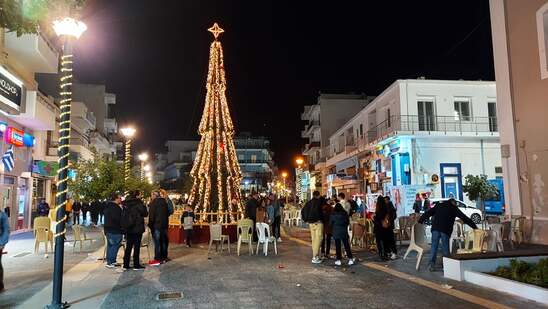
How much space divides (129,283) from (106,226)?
2376 mm

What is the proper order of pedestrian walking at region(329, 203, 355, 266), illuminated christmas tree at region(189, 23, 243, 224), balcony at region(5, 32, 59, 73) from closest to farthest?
pedestrian walking at region(329, 203, 355, 266) < illuminated christmas tree at region(189, 23, 243, 224) < balcony at region(5, 32, 59, 73)

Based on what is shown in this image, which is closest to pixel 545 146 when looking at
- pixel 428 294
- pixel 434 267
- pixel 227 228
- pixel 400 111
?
pixel 434 267

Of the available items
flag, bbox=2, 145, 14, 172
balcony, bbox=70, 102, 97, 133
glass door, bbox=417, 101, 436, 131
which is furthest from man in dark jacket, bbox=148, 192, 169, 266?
balcony, bbox=70, 102, 97, 133

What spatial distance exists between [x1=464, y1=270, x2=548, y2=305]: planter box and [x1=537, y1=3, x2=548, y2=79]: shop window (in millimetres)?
8151

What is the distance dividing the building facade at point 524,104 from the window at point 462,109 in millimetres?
13433

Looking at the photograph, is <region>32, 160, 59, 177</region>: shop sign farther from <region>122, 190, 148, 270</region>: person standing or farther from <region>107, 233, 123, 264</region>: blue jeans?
<region>122, 190, 148, 270</region>: person standing

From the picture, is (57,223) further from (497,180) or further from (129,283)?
(497,180)

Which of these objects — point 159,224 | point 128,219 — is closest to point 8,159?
point 159,224

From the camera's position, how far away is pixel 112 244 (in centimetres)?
1108

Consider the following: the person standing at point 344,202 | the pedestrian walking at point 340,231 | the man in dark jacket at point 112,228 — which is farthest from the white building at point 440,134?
the man in dark jacket at point 112,228

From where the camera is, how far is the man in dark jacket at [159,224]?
11859 mm

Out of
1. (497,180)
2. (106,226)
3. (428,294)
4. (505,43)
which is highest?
(505,43)

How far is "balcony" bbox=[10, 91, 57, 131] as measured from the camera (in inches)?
813

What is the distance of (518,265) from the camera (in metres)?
8.21
